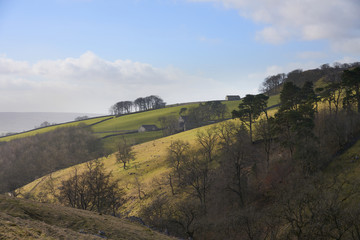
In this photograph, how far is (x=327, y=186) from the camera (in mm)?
33469

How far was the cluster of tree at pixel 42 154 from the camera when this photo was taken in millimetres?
88488

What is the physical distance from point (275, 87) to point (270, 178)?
386 feet

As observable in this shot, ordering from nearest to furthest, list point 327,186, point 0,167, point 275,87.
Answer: point 327,186 → point 0,167 → point 275,87

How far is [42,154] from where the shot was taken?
99062 mm

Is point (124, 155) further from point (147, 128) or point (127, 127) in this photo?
point (127, 127)

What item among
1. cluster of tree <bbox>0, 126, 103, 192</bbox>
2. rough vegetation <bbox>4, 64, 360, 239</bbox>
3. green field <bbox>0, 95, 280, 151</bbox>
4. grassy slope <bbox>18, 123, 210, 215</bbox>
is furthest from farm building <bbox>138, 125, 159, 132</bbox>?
rough vegetation <bbox>4, 64, 360, 239</bbox>

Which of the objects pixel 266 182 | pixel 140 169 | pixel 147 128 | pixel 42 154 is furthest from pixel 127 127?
pixel 266 182

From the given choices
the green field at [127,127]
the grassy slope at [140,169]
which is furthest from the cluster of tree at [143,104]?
the grassy slope at [140,169]

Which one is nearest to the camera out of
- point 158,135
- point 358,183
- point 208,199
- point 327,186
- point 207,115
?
point 358,183

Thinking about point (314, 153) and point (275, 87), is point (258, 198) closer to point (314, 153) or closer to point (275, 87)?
point (314, 153)

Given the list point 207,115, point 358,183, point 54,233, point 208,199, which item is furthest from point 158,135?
point 54,233

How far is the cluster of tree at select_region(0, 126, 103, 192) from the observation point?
8849 cm

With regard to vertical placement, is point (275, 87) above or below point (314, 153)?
above

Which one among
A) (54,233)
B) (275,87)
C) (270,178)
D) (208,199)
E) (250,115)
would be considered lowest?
(208,199)
